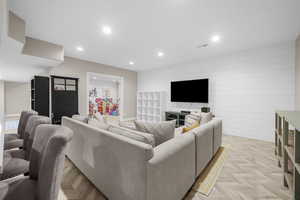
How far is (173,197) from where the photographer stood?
114 centimetres

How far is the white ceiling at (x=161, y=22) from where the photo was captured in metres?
1.87

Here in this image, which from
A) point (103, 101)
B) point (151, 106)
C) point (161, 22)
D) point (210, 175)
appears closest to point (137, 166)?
point (210, 175)

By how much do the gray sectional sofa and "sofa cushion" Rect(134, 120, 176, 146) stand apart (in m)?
0.15

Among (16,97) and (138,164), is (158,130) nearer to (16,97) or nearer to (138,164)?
(138,164)

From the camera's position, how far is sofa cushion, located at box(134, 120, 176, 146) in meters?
1.41

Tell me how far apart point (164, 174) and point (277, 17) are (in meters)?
3.16

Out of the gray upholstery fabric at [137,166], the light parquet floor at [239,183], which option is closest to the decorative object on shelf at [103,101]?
the light parquet floor at [239,183]

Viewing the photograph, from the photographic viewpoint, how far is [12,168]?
1.07 metres

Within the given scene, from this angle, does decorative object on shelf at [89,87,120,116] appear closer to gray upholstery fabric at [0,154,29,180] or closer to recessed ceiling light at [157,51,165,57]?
recessed ceiling light at [157,51,165,57]

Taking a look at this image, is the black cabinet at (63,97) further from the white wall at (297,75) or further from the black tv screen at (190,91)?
the white wall at (297,75)

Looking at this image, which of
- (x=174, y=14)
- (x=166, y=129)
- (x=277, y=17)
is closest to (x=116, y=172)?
(x=166, y=129)

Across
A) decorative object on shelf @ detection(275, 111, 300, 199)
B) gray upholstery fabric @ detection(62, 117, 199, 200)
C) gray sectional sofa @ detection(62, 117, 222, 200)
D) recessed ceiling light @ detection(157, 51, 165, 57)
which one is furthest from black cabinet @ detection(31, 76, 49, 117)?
decorative object on shelf @ detection(275, 111, 300, 199)

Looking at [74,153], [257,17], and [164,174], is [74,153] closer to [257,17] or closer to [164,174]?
[164,174]

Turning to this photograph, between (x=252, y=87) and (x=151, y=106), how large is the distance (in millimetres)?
3765
